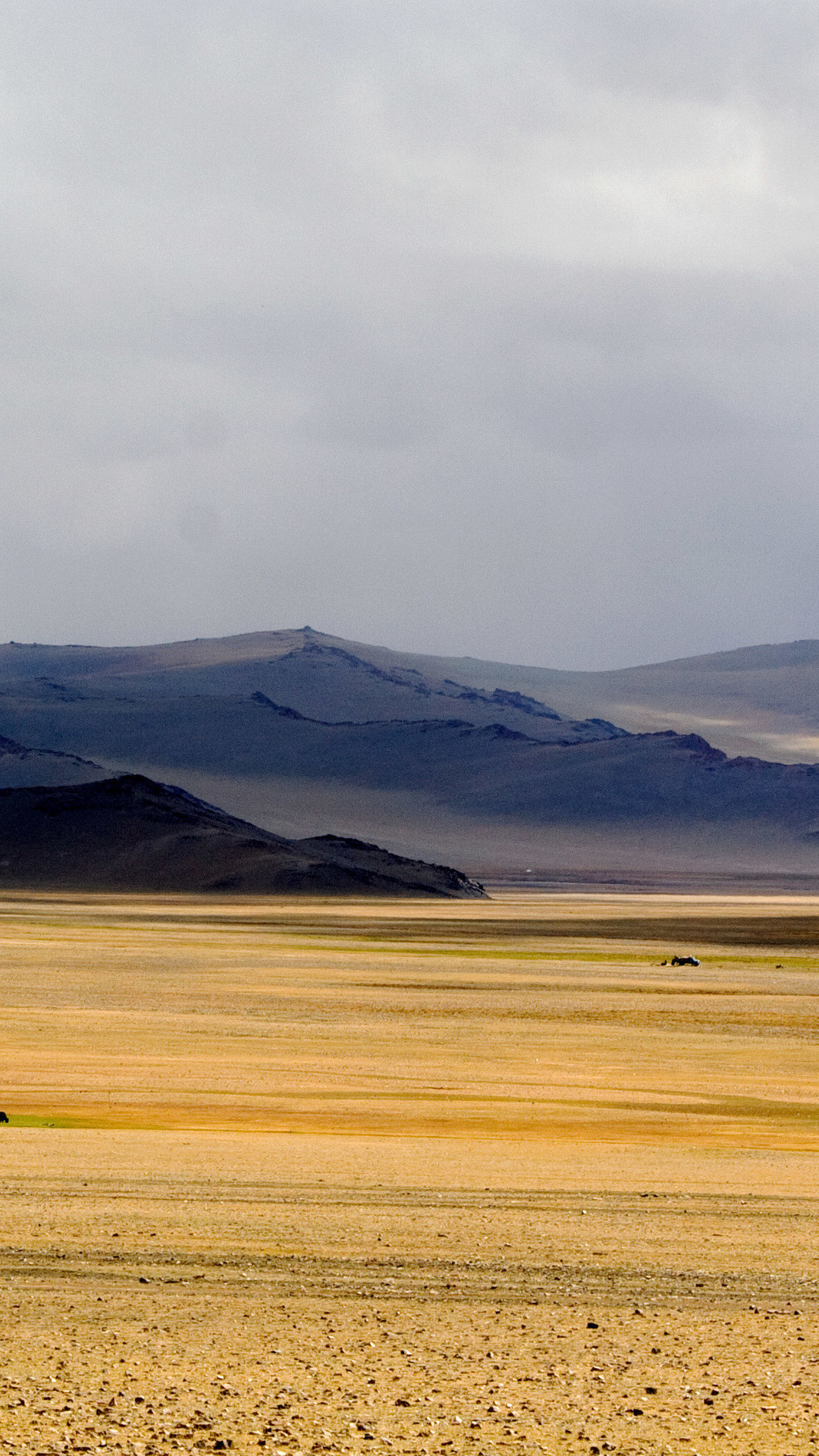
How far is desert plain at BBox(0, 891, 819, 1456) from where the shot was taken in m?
8.20

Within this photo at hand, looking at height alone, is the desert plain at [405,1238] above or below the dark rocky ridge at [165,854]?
below

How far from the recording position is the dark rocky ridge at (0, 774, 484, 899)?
104 m

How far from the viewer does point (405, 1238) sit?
11.9 m

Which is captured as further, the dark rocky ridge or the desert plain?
the dark rocky ridge

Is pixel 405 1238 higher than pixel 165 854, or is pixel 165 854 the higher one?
pixel 165 854

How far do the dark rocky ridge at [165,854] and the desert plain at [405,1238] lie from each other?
237 ft

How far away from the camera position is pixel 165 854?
113688 millimetres

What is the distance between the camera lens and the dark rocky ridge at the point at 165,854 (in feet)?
341

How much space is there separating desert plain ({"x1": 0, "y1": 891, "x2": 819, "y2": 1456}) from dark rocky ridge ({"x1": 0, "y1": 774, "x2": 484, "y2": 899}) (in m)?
72.3

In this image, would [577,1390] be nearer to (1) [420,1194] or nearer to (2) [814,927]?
(1) [420,1194]

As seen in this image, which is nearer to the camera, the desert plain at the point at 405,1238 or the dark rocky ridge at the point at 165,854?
the desert plain at the point at 405,1238

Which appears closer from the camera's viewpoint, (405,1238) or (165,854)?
(405,1238)

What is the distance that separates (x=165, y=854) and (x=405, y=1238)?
103 m

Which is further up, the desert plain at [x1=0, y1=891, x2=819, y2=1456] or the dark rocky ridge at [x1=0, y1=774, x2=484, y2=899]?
the dark rocky ridge at [x1=0, y1=774, x2=484, y2=899]
